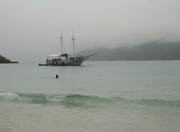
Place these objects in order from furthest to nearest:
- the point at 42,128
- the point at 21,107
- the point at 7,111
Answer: the point at 21,107, the point at 7,111, the point at 42,128

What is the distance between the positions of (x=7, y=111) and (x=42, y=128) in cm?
616

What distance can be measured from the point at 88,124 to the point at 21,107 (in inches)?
320

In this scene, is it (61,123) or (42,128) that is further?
(61,123)

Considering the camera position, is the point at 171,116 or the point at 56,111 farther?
the point at 56,111

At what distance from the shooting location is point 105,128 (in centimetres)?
1583

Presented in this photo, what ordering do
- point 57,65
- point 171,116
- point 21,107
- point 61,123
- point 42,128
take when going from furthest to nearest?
point 57,65 → point 21,107 → point 171,116 → point 61,123 → point 42,128

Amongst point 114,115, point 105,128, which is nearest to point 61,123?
point 105,128

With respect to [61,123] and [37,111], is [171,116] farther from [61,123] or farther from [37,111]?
[37,111]

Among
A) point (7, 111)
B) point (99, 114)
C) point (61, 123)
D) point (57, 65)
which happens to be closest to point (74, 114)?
point (99, 114)

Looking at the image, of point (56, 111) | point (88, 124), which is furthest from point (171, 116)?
point (56, 111)

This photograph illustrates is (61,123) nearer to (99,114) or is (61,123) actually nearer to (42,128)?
(42,128)

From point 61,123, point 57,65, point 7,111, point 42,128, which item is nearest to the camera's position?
point 42,128

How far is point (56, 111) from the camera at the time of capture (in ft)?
70.1

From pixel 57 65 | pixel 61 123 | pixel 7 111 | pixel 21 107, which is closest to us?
pixel 61 123
